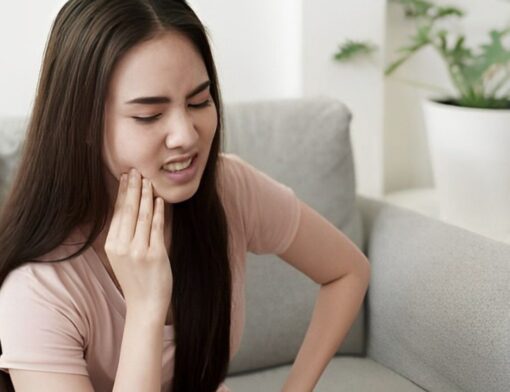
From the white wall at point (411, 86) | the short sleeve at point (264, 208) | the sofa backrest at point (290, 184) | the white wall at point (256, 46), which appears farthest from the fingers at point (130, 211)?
the white wall at point (411, 86)

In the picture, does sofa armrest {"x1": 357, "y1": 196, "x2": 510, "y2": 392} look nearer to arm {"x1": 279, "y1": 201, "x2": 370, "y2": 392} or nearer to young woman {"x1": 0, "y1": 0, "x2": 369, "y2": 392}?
arm {"x1": 279, "y1": 201, "x2": 370, "y2": 392}

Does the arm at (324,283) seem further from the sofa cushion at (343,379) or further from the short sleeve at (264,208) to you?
the sofa cushion at (343,379)

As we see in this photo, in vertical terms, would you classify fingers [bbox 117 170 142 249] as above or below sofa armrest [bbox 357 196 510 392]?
above

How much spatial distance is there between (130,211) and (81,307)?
5.8 inches

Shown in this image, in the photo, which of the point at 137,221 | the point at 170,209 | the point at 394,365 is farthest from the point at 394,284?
the point at 137,221

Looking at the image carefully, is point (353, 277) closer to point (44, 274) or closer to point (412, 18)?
point (44, 274)

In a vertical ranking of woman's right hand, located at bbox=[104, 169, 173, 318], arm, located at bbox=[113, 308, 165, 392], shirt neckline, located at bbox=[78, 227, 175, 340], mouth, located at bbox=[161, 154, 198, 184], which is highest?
mouth, located at bbox=[161, 154, 198, 184]

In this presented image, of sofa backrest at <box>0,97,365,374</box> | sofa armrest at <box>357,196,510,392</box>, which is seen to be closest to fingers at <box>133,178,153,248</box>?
sofa backrest at <box>0,97,365,374</box>

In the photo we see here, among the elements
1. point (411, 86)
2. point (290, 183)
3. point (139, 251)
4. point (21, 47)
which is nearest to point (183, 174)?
point (139, 251)

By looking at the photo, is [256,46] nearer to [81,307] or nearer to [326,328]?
[326,328]

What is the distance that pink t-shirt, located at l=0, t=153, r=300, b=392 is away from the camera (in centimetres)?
103

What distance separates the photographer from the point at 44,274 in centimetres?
107

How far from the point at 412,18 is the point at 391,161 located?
0.39m

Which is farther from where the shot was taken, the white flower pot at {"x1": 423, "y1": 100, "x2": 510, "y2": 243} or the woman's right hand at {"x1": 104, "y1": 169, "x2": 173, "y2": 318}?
the white flower pot at {"x1": 423, "y1": 100, "x2": 510, "y2": 243}
